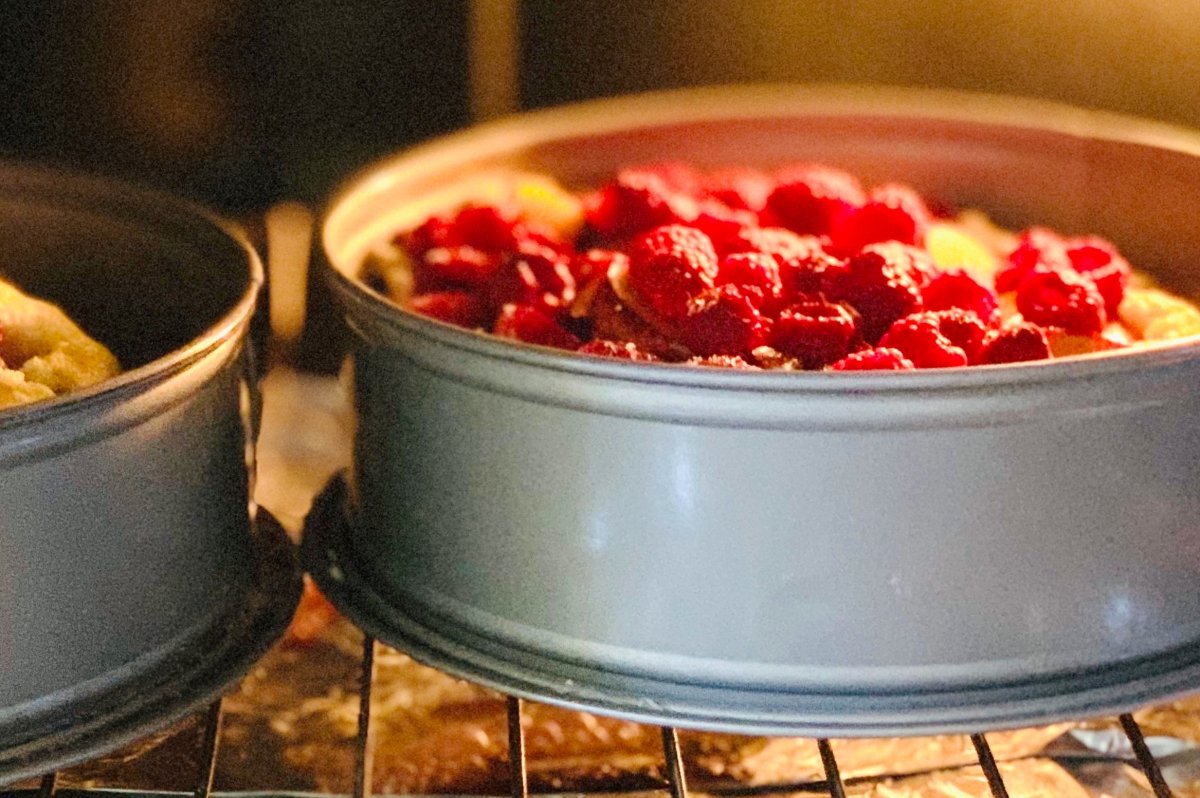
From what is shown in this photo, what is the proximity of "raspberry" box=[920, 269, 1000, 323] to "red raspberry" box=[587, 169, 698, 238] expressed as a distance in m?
0.23

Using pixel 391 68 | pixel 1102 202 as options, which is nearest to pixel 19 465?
pixel 391 68

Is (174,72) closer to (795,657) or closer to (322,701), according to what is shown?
(322,701)

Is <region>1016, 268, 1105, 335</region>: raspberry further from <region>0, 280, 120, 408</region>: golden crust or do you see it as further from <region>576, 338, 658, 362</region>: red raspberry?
<region>0, 280, 120, 408</region>: golden crust

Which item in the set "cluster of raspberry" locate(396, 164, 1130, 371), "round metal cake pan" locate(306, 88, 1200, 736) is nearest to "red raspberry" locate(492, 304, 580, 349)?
"cluster of raspberry" locate(396, 164, 1130, 371)

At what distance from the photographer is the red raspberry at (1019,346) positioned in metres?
0.83

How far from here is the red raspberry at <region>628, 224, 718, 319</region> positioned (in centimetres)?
89

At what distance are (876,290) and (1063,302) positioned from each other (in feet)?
0.48

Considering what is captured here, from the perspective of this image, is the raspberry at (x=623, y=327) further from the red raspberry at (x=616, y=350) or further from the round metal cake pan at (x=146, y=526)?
the round metal cake pan at (x=146, y=526)

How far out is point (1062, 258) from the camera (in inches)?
41.1

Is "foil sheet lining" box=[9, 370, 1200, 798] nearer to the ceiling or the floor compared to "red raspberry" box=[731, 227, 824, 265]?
nearer to the floor

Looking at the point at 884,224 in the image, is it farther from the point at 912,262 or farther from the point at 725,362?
the point at 725,362

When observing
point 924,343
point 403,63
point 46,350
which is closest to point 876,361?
point 924,343

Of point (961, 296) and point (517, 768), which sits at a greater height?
point (961, 296)

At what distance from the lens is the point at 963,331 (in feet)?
2.82
